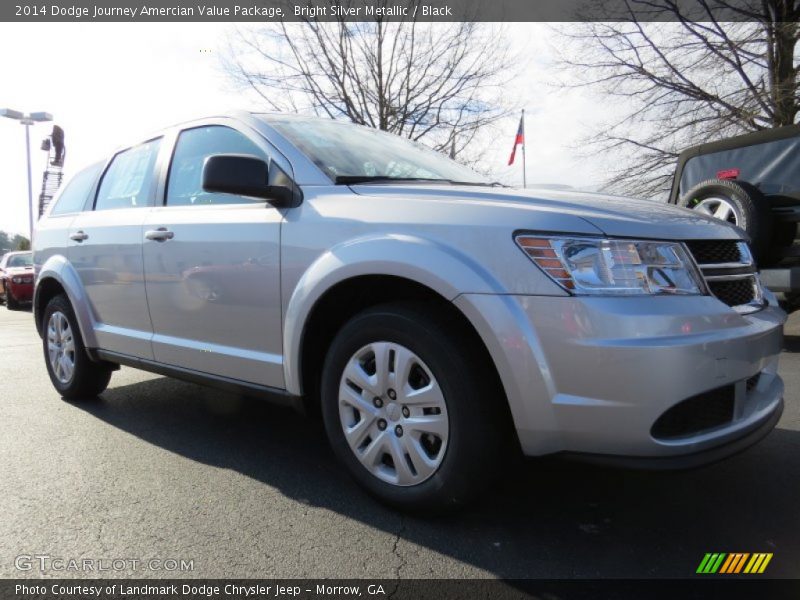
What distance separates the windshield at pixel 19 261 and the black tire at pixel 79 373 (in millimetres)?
13872

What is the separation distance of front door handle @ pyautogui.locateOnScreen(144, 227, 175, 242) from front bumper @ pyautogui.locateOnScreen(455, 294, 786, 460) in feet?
6.26

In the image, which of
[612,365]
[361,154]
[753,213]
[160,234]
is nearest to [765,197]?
[753,213]

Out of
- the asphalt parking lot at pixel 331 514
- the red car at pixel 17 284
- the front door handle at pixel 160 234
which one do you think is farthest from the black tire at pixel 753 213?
the red car at pixel 17 284

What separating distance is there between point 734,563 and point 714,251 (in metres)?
1.12

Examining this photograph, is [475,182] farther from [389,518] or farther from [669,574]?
[669,574]

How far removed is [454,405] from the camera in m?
2.28

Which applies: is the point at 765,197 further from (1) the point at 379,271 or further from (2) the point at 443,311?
(1) the point at 379,271

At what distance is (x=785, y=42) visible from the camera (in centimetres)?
1248

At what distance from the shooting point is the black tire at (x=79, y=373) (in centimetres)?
442

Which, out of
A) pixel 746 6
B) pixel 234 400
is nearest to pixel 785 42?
pixel 746 6

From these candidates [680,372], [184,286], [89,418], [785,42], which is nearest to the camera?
[680,372]

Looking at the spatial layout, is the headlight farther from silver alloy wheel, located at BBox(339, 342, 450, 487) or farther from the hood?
silver alloy wheel, located at BBox(339, 342, 450, 487)

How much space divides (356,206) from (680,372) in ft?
4.58

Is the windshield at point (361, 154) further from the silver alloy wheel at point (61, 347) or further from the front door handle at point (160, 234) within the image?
the silver alloy wheel at point (61, 347)
